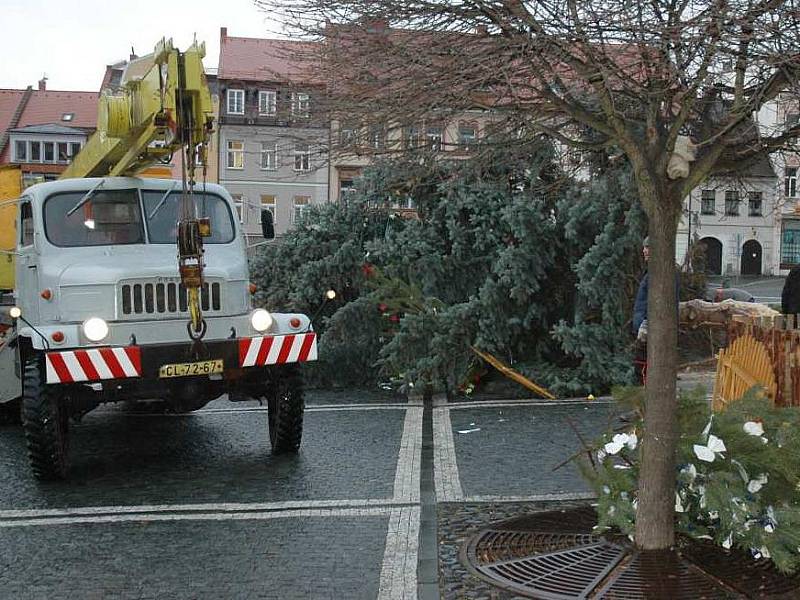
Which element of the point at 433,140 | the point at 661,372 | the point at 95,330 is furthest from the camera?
the point at 95,330

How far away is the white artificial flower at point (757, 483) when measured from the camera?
5.05m

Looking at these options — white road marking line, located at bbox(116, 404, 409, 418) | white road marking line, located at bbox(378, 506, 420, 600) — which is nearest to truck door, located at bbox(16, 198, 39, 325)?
white road marking line, located at bbox(116, 404, 409, 418)

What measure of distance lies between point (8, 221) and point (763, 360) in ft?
24.8

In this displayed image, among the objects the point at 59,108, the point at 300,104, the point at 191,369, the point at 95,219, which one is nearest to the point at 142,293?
the point at 191,369

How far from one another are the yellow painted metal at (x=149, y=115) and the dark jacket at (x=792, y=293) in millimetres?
7197

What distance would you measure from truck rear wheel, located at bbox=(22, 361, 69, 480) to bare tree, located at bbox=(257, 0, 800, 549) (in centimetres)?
374

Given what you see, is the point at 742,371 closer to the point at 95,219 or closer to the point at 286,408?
the point at 286,408

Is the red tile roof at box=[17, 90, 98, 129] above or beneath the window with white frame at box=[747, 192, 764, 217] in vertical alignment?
above

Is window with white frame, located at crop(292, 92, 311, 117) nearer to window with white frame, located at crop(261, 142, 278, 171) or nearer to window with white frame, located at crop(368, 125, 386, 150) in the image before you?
window with white frame, located at crop(261, 142, 278, 171)

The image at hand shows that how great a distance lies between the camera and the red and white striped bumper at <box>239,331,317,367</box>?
811 centimetres

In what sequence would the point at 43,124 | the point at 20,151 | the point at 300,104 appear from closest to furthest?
the point at 300,104 → the point at 20,151 → the point at 43,124

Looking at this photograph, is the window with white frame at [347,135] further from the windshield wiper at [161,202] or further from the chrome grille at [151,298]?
the windshield wiper at [161,202]

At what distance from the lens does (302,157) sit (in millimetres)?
5824

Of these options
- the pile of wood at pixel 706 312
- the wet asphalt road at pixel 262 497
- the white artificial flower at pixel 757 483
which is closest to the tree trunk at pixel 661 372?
the white artificial flower at pixel 757 483
